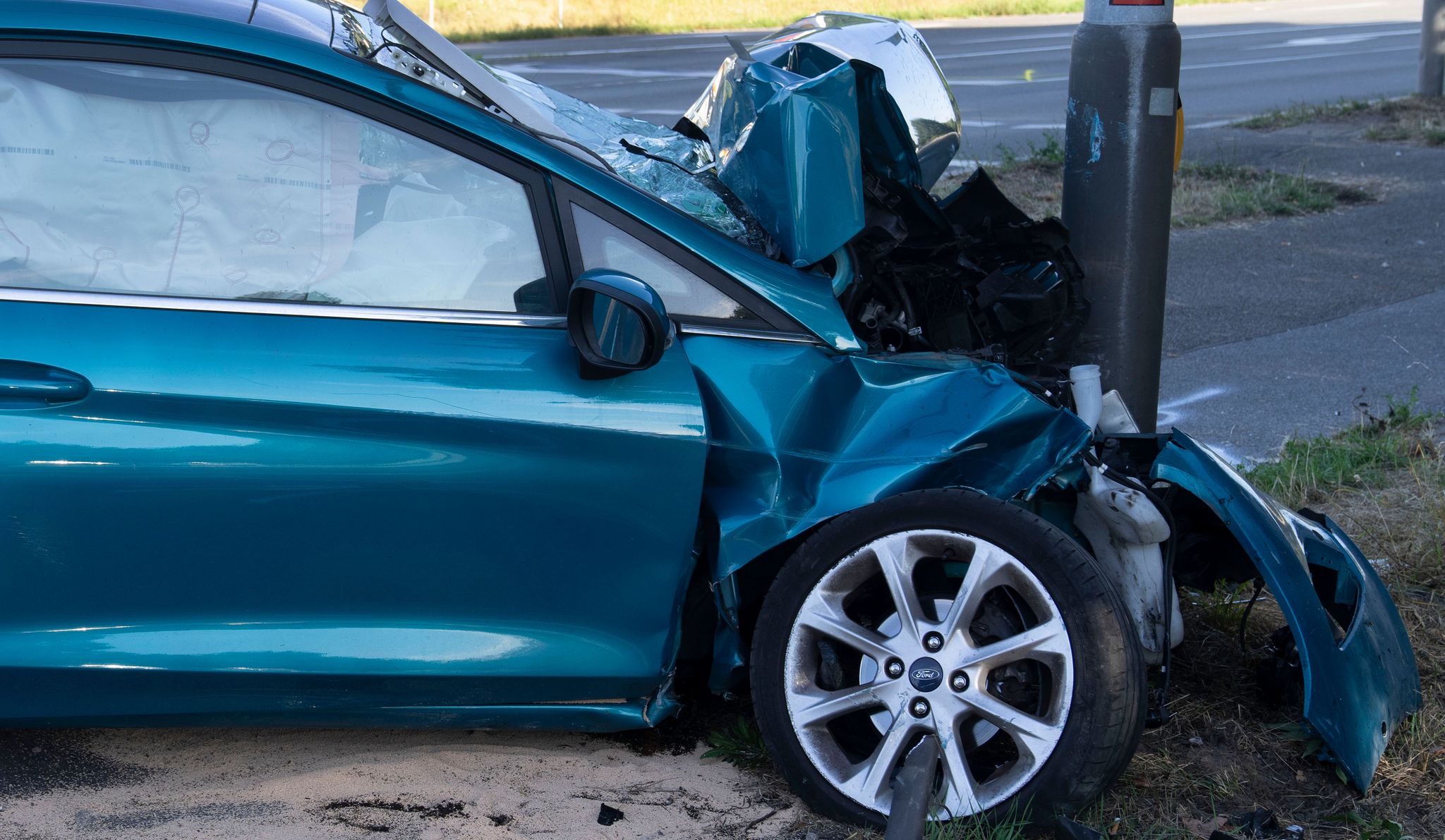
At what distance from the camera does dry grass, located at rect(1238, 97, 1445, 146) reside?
11422mm

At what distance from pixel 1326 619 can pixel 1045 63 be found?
55.5ft

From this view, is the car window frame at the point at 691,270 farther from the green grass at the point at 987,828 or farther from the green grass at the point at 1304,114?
the green grass at the point at 1304,114

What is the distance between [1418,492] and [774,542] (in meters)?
2.68

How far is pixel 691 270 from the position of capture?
2.88 meters

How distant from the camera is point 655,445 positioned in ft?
8.99

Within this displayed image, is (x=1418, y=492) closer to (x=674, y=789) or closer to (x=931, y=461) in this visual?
(x=931, y=461)

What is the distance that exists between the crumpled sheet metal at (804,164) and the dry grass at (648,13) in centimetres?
2215

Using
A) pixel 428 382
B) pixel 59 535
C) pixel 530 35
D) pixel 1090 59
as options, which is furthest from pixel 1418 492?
pixel 530 35

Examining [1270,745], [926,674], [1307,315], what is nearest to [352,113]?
[926,674]

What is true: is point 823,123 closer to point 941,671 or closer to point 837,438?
point 837,438

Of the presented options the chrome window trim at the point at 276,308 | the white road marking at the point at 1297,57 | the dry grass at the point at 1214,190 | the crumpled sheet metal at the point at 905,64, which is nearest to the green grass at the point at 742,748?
the chrome window trim at the point at 276,308

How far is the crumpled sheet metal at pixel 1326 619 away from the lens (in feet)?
9.41

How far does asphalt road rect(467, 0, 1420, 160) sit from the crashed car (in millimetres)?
7936

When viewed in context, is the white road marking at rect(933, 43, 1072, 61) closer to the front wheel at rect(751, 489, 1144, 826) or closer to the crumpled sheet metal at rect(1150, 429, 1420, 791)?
the crumpled sheet metal at rect(1150, 429, 1420, 791)
